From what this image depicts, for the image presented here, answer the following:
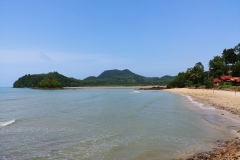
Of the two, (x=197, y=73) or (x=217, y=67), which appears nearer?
(x=217, y=67)

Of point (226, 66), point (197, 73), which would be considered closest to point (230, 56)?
point (226, 66)

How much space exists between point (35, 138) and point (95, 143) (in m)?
3.81

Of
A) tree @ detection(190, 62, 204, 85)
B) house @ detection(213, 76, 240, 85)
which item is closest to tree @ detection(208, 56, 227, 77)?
tree @ detection(190, 62, 204, 85)

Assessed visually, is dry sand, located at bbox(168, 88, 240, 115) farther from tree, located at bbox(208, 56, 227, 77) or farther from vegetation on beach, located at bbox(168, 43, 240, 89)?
tree, located at bbox(208, 56, 227, 77)

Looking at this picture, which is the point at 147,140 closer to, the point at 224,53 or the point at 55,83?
the point at 224,53

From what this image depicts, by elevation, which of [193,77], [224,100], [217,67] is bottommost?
[224,100]

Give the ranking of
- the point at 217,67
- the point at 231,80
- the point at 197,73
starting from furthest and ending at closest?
the point at 197,73
the point at 217,67
the point at 231,80

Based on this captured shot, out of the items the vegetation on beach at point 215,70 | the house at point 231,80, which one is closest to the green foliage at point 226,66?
the vegetation on beach at point 215,70

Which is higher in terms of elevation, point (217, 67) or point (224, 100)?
point (217, 67)

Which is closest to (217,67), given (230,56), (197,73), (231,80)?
(197,73)

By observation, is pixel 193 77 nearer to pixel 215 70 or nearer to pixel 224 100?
pixel 215 70

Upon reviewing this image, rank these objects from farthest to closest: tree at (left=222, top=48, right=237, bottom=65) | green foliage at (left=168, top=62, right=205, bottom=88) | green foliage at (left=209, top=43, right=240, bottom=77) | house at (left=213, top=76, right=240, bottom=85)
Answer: tree at (left=222, top=48, right=237, bottom=65)
green foliage at (left=168, top=62, right=205, bottom=88)
green foliage at (left=209, top=43, right=240, bottom=77)
house at (left=213, top=76, right=240, bottom=85)

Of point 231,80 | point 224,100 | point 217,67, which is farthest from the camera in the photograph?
point 217,67

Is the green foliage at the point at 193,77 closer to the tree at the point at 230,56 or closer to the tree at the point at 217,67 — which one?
the tree at the point at 217,67
